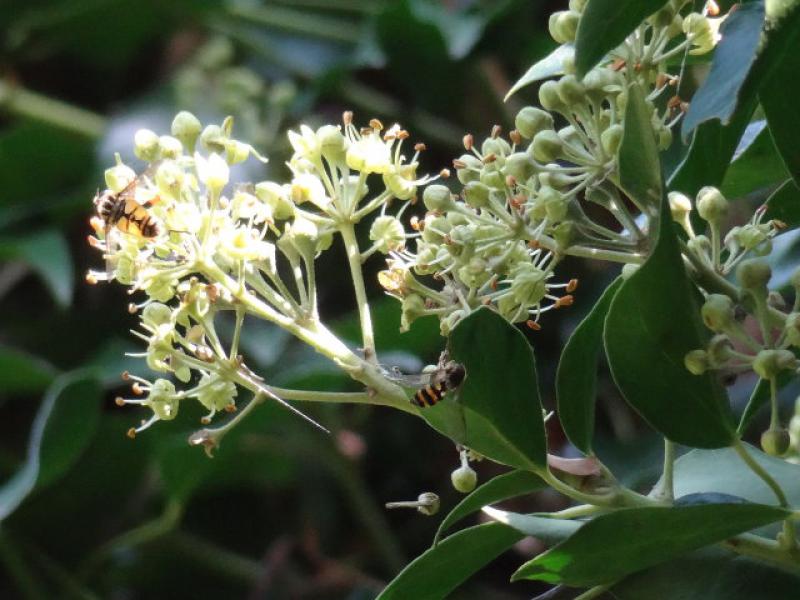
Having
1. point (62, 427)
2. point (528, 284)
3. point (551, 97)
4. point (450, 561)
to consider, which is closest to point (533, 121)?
point (551, 97)

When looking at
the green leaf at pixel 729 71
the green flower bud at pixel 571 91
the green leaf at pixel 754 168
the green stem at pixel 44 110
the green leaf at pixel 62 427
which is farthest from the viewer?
the green stem at pixel 44 110

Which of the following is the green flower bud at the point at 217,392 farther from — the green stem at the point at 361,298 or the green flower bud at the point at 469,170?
the green flower bud at the point at 469,170

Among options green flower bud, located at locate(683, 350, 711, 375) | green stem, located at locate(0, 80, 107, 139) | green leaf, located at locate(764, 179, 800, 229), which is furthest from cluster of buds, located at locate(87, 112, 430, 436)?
green stem, located at locate(0, 80, 107, 139)

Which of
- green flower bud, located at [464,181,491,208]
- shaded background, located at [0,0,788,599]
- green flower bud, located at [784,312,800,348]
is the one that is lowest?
shaded background, located at [0,0,788,599]

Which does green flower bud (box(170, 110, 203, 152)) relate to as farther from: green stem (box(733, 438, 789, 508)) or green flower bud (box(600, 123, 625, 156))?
green stem (box(733, 438, 789, 508))

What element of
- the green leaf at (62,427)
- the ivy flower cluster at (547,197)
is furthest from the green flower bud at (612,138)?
the green leaf at (62,427)

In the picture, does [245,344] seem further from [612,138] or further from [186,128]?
[612,138]

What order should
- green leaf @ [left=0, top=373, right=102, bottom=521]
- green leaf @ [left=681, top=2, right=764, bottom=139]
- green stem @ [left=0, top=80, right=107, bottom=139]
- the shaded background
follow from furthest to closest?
green stem @ [left=0, top=80, right=107, bottom=139]
the shaded background
green leaf @ [left=0, top=373, right=102, bottom=521]
green leaf @ [left=681, top=2, right=764, bottom=139]

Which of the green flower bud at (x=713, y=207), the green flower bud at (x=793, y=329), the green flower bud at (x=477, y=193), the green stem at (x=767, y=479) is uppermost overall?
the green flower bud at (x=477, y=193)
